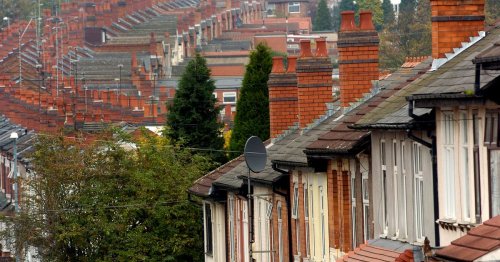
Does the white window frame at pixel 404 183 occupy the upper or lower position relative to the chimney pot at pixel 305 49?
lower

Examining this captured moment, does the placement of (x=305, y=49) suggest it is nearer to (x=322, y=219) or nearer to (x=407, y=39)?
(x=322, y=219)

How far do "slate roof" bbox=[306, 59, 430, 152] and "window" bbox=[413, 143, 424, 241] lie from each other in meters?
3.34

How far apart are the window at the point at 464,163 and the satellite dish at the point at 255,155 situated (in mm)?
13420

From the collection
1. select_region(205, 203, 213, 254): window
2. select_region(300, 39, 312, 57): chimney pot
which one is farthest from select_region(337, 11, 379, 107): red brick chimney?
select_region(205, 203, 213, 254): window

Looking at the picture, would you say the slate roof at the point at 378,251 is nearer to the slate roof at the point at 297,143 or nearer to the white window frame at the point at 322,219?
the slate roof at the point at 297,143

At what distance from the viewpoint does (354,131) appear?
32.5m

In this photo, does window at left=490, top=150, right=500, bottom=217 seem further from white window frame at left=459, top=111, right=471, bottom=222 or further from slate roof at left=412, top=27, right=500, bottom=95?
white window frame at left=459, top=111, right=471, bottom=222

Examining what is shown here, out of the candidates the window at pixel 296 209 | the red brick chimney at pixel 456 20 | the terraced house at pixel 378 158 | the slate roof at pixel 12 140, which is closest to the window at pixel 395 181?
the terraced house at pixel 378 158

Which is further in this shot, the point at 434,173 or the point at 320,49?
the point at 320,49

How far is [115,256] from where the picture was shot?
177ft

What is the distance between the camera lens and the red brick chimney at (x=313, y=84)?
4016 centimetres

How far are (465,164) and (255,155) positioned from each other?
1390cm

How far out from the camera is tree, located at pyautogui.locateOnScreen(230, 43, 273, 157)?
6675 centimetres

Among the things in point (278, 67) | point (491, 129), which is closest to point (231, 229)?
point (278, 67)
